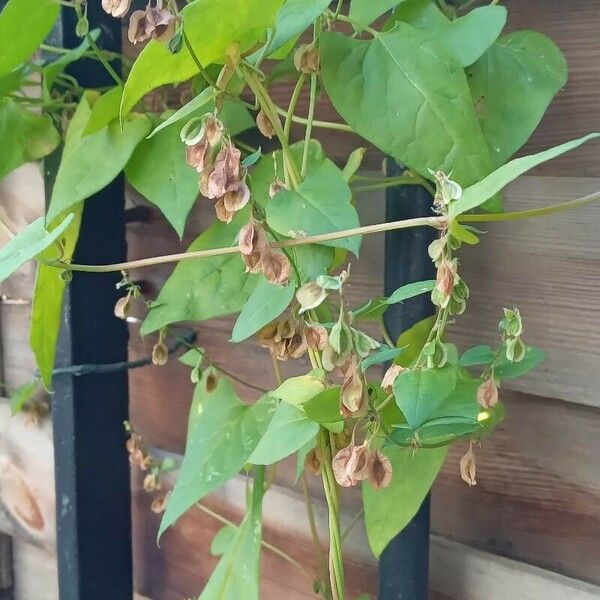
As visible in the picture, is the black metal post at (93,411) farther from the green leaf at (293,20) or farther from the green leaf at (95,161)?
the green leaf at (293,20)

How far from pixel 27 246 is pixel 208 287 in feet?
0.52

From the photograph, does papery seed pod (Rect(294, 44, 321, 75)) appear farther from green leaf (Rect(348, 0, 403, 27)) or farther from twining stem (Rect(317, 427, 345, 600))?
twining stem (Rect(317, 427, 345, 600))

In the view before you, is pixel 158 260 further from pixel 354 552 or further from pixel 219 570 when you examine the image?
pixel 354 552

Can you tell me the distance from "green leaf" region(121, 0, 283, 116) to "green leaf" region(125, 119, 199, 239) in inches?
5.0

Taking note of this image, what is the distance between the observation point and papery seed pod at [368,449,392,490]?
0.31 metres

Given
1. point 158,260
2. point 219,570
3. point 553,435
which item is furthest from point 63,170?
point 553,435

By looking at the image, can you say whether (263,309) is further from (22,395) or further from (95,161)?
(22,395)

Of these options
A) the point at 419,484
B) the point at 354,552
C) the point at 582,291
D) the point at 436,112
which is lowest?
the point at 354,552

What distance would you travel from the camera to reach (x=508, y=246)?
20.0 inches

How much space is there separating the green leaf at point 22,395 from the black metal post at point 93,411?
4.5 inches

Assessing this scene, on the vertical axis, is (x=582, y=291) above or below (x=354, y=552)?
above

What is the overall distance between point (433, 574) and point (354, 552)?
0.25 feet

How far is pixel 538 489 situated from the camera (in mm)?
522

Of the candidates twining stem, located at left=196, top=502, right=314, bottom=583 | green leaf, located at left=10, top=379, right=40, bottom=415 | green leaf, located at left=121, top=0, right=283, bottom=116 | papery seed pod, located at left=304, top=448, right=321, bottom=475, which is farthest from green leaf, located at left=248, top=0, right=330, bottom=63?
green leaf, located at left=10, top=379, right=40, bottom=415
